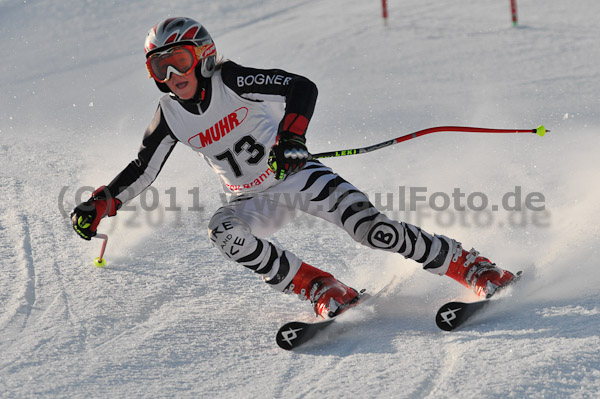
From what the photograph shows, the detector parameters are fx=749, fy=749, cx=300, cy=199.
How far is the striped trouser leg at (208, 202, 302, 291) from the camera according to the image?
3971 millimetres

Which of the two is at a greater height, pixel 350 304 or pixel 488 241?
pixel 488 241

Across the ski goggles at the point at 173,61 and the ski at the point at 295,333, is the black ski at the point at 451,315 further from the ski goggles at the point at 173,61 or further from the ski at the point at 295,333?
the ski goggles at the point at 173,61

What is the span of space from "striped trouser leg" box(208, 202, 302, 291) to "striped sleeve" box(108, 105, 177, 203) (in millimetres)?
483

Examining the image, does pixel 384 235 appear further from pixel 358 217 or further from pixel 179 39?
pixel 179 39

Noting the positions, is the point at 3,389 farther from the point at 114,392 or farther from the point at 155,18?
the point at 155,18

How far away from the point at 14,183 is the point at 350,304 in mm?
3932

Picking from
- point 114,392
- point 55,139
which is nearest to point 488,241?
point 114,392

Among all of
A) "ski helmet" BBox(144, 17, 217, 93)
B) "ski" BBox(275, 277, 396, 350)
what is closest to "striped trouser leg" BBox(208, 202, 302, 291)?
"ski" BBox(275, 277, 396, 350)

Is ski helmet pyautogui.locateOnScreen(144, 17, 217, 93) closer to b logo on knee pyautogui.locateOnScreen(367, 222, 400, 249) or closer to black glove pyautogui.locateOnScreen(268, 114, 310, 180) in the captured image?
black glove pyautogui.locateOnScreen(268, 114, 310, 180)

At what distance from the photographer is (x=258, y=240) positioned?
13.3ft

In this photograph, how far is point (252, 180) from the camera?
14.0ft

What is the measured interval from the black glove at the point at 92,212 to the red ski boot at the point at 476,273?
195 centimetres

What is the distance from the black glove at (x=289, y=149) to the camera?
3.61 metres

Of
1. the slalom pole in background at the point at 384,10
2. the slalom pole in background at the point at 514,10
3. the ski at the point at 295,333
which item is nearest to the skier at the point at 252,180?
the ski at the point at 295,333
